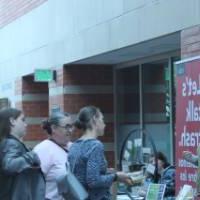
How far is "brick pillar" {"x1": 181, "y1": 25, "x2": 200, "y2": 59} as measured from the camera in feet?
26.6

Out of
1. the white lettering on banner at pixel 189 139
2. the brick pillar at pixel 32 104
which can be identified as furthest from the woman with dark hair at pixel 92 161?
the brick pillar at pixel 32 104

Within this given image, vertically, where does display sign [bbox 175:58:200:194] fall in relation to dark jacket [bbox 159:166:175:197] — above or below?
above

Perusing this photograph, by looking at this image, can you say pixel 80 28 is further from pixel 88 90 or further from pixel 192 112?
pixel 192 112

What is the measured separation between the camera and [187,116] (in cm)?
680

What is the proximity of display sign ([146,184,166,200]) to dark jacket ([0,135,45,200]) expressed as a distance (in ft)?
4.82

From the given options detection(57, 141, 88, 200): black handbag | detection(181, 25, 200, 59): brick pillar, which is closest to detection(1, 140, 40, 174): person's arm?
detection(57, 141, 88, 200): black handbag

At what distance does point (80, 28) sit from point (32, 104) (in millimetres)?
4515

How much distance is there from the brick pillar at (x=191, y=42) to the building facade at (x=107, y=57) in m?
0.01

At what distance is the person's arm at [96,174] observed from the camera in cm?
600

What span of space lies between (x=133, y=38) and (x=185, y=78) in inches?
134

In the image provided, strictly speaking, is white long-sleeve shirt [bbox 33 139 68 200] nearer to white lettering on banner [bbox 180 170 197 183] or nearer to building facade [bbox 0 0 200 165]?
white lettering on banner [bbox 180 170 197 183]

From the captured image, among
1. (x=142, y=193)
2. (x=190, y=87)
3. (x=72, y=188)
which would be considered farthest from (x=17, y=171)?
(x=142, y=193)

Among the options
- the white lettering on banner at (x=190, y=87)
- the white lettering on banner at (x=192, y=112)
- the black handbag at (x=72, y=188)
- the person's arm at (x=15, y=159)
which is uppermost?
the white lettering on banner at (x=190, y=87)

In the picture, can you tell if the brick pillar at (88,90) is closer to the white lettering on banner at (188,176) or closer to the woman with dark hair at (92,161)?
the white lettering on banner at (188,176)
